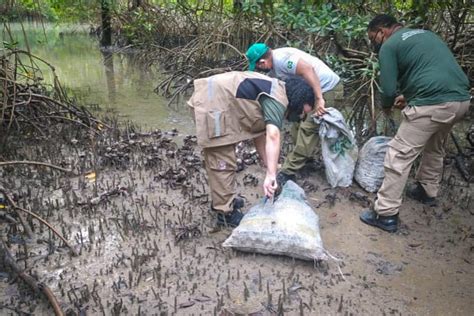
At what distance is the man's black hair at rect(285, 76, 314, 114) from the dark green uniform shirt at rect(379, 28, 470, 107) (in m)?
0.72

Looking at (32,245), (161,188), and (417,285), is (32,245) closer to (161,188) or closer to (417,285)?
(161,188)

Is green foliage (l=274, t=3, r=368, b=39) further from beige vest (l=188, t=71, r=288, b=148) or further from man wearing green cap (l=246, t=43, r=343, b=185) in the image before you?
beige vest (l=188, t=71, r=288, b=148)

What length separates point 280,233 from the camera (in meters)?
2.67

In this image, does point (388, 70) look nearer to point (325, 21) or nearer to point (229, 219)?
point (229, 219)

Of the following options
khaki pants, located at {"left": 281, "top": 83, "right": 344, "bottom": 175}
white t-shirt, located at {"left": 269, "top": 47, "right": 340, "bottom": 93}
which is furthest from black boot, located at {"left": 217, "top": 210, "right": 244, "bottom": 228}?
white t-shirt, located at {"left": 269, "top": 47, "right": 340, "bottom": 93}

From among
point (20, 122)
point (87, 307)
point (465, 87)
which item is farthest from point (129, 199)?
point (465, 87)

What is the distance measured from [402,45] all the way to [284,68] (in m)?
0.96

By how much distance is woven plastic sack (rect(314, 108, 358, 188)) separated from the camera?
363 centimetres

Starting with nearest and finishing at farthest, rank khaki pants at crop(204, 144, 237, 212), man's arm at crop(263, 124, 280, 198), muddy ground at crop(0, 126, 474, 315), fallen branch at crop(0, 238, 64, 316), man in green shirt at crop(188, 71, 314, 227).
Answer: fallen branch at crop(0, 238, 64, 316) < muddy ground at crop(0, 126, 474, 315) < man's arm at crop(263, 124, 280, 198) < man in green shirt at crop(188, 71, 314, 227) < khaki pants at crop(204, 144, 237, 212)

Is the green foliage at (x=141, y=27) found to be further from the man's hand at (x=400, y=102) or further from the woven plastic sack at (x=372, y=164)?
the man's hand at (x=400, y=102)

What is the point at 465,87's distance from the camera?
3117 mm

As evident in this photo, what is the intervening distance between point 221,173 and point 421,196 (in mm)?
1829

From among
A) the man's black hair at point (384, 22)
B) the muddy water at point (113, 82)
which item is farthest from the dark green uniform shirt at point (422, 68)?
the muddy water at point (113, 82)

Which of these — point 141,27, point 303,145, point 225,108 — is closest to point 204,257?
point 225,108
